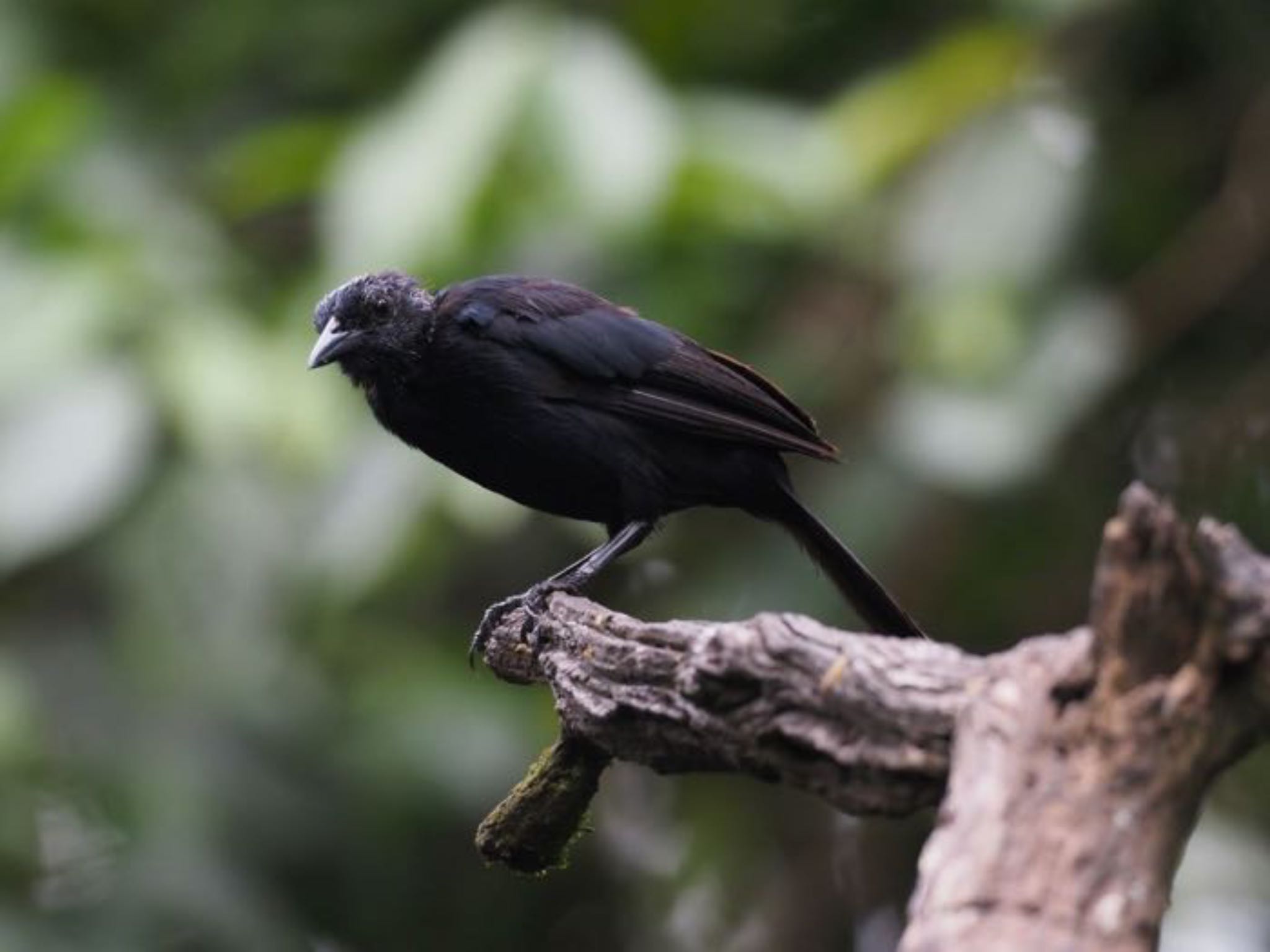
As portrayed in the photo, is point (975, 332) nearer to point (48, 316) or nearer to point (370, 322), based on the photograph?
point (370, 322)

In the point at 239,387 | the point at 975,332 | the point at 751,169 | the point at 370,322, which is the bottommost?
the point at 975,332

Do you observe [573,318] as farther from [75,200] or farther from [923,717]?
[923,717]

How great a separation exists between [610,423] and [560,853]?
144 cm

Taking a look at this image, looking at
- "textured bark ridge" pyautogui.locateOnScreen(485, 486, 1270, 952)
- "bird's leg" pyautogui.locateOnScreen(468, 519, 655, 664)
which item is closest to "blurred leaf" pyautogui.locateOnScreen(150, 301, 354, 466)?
"bird's leg" pyautogui.locateOnScreen(468, 519, 655, 664)

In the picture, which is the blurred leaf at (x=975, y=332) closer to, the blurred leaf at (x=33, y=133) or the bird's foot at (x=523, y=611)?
the bird's foot at (x=523, y=611)

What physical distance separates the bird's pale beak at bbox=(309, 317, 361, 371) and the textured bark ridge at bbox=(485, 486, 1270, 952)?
2129 millimetres

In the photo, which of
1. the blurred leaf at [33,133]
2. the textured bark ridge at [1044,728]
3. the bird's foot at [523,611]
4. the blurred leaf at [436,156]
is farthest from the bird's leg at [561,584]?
the blurred leaf at [33,133]

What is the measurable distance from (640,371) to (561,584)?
0.61 m

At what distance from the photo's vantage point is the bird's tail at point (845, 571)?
14.5ft

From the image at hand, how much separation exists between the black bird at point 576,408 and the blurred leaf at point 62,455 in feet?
1.80

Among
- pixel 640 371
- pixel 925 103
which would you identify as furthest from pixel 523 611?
pixel 925 103

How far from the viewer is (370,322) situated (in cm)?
473

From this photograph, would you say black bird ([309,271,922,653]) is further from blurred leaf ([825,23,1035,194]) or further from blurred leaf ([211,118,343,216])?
blurred leaf ([825,23,1035,194])

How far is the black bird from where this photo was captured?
4605 mm
